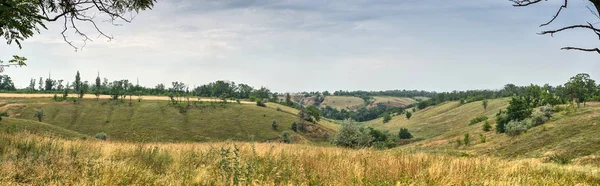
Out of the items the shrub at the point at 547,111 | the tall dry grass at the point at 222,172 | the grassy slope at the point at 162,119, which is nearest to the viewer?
the tall dry grass at the point at 222,172

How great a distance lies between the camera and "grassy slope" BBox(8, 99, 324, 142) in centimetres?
10656

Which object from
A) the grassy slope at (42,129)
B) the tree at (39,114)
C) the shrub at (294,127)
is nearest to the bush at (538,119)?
the grassy slope at (42,129)

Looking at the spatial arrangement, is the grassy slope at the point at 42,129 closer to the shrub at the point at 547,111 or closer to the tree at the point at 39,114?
the tree at the point at 39,114

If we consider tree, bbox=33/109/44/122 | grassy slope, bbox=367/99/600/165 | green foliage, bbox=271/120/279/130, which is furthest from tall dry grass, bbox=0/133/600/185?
tree, bbox=33/109/44/122

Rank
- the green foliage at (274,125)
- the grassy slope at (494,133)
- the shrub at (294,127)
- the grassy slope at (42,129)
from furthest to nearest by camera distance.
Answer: the shrub at (294,127) < the green foliage at (274,125) < the grassy slope at (494,133) < the grassy slope at (42,129)

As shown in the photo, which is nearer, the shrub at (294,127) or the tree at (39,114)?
the tree at (39,114)

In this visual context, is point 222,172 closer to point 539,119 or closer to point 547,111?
point 539,119

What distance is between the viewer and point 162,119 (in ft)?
391

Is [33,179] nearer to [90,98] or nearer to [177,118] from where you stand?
[177,118]

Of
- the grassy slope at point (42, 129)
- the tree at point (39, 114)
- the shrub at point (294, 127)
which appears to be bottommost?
the shrub at point (294, 127)

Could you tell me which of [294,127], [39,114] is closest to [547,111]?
[294,127]

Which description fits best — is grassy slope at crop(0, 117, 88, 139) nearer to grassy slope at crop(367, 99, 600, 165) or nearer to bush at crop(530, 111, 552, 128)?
grassy slope at crop(367, 99, 600, 165)

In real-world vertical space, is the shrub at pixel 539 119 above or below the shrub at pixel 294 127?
above

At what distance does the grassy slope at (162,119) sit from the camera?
106562 mm
